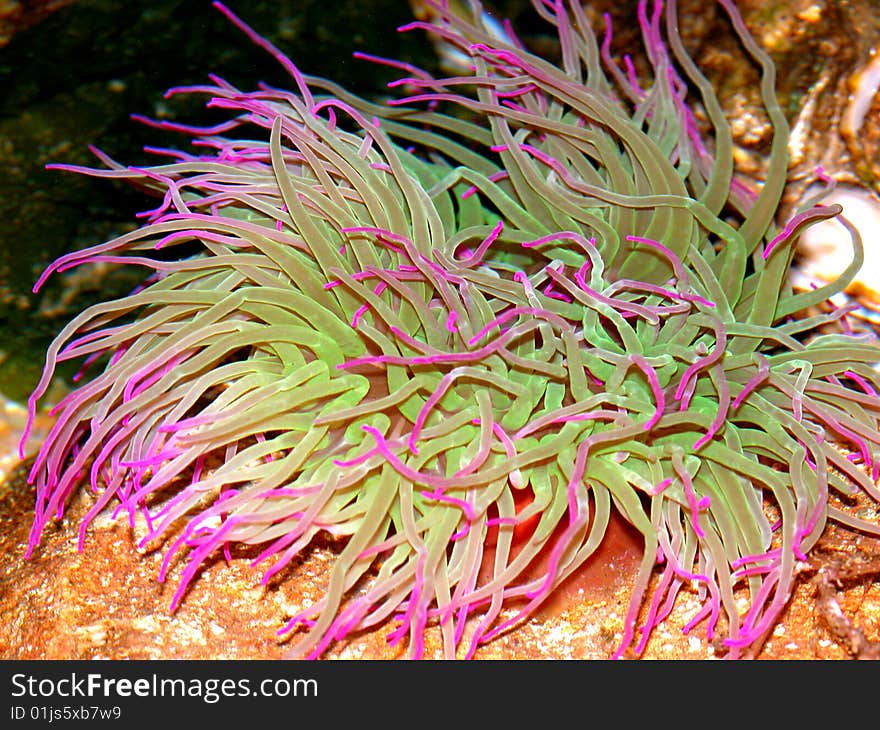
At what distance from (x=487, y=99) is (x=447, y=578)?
1.33m

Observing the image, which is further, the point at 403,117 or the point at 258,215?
the point at 403,117

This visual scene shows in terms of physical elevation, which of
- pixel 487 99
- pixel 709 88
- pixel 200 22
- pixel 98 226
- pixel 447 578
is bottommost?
pixel 98 226

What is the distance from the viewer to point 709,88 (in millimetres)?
2291

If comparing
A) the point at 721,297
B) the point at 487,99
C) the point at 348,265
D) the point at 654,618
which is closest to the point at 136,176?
the point at 348,265

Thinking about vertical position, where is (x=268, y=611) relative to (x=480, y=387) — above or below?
below

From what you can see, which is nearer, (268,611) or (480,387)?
(480,387)

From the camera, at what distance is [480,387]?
1865 millimetres

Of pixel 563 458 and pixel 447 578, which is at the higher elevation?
pixel 563 458

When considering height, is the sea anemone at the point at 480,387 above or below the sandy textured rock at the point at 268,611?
above

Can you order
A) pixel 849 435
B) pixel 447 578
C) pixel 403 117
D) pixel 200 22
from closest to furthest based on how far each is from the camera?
pixel 447 578, pixel 849 435, pixel 403 117, pixel 200 22

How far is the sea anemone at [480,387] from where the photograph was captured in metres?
1.76

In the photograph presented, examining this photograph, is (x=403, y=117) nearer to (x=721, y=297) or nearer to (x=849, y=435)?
(x=721, y=297)

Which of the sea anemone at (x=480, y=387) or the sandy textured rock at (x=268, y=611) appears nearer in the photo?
the sea anemone at (x=480, y=387)

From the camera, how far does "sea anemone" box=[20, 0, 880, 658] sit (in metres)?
1.76
